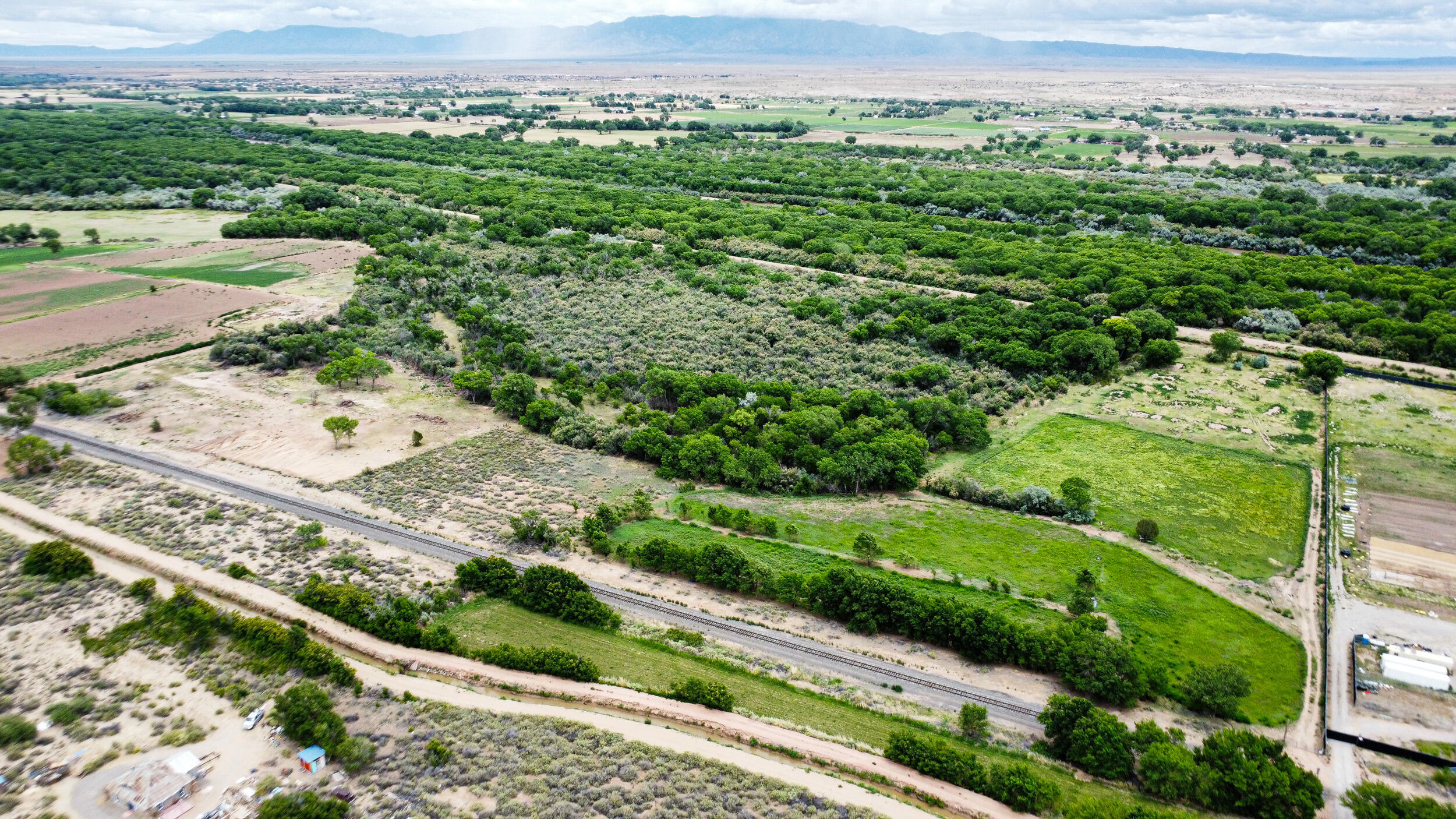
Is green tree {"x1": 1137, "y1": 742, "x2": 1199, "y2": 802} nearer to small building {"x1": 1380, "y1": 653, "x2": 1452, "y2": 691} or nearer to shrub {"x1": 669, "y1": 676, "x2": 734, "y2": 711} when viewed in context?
small building {"x1": 1380, "y1": 653, "x2": 1452, "y2": 691}

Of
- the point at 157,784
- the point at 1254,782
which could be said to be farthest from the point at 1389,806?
the point at 157,784

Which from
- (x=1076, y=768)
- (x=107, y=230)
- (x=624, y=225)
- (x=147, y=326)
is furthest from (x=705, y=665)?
(x=107, y=230)

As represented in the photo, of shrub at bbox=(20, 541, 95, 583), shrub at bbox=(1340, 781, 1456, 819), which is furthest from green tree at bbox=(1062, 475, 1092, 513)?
shrub at bbox=(20, 541, 95, 583)

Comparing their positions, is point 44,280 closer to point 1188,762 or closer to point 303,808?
point 303,808

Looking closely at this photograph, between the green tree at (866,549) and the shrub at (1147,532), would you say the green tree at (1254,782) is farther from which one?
the green tree at (866,549)

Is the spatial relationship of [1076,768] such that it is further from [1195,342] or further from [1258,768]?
[1195,342]
